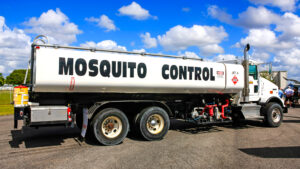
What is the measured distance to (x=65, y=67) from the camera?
6801mm

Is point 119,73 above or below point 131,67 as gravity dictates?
below

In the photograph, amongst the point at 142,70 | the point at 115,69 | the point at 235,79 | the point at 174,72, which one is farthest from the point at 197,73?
the point at 115,69

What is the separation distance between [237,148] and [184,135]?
224 centimetres

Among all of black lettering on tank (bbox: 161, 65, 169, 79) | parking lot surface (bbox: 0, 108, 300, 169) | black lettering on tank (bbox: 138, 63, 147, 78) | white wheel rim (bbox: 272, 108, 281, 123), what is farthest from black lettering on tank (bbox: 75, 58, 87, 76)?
white wheel rim (bbox: 272, 108, 281, 123)

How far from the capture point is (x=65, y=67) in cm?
680

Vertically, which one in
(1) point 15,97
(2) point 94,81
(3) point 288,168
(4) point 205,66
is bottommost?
(3) point 288,168

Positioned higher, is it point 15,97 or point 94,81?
point 94,81

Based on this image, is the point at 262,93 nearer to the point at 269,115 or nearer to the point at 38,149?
the point at 269,115

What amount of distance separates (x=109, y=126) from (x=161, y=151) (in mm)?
1759

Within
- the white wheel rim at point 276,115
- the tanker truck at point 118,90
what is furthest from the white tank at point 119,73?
the white wheel rim at point 276,115

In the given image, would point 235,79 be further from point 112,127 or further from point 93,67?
point 93,67

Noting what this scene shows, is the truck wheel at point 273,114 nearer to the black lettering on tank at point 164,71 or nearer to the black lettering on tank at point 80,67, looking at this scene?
the black lettering on tank at point 164,71

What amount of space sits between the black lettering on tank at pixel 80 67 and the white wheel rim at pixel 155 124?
98.8 inches

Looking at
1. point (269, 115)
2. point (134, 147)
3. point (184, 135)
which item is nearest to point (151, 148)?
point (134, 147)
